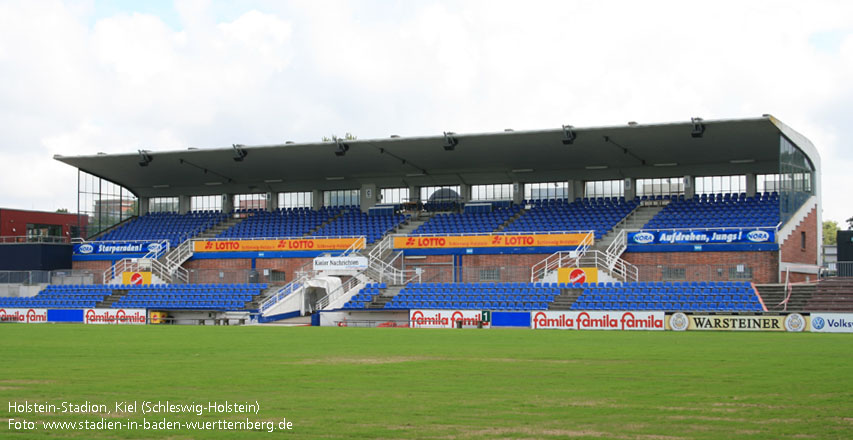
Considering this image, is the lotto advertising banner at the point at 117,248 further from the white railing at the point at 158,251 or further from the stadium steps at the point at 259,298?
the stadium steps at the point at 259,298

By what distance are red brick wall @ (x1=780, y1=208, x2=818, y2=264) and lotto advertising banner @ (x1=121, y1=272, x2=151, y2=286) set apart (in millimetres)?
36397

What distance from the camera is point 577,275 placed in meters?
47.5

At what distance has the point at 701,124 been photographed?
4931 centimetres

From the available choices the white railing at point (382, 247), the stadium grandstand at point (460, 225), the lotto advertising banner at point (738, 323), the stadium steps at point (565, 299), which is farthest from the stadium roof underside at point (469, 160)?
the lotto advertising banner at point (738, 323)

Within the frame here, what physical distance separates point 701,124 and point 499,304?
50.4 feet

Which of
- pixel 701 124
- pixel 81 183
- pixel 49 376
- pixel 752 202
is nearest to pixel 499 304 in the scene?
pixel 701 124

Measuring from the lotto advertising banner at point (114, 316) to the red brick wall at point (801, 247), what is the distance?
33.1 metres

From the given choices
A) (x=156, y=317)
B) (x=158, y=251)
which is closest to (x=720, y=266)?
(x=156, y=317)

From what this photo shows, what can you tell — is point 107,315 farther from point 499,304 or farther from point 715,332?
point 715,332

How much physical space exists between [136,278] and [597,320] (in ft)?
99.9

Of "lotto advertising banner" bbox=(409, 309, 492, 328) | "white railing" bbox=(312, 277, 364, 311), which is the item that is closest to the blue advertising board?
"lotto advertising banner" bbox=(409, 309, 492, 328)

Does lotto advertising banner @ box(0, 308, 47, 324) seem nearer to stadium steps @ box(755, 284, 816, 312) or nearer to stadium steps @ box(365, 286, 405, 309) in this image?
stadium steps @ box(365, 286, 405, 309)

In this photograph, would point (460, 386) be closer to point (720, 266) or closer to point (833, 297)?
point (833, 297)

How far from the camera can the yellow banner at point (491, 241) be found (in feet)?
170
